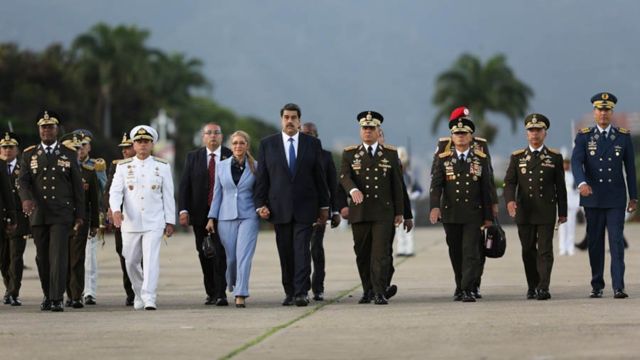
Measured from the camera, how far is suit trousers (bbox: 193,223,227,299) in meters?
18.0

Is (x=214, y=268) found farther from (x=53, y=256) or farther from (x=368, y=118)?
(x=368, y=118)

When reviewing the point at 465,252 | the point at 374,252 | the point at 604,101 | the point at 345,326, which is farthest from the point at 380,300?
the point at 604,101

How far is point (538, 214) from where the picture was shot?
18.1 meters

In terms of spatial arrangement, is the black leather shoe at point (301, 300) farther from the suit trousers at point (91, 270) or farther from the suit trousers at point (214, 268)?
the suit trousers at point (91, 270)

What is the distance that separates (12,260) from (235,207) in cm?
303

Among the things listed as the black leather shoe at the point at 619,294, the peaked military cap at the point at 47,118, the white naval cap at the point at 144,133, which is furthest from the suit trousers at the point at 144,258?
the black leather shoe at the point at 619,294

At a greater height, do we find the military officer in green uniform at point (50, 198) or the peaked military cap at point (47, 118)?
the peaked military cap at point (47, 118)

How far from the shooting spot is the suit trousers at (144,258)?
17344 millimetres

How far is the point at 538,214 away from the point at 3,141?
6193 millimetres

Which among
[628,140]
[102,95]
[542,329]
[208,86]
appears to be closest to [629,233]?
[628,140]

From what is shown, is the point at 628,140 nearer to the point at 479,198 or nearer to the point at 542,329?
the point at 479,198

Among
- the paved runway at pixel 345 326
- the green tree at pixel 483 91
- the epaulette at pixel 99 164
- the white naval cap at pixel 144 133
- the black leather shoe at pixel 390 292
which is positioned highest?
the green tree at pixel 483 91

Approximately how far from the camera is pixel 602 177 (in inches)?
708

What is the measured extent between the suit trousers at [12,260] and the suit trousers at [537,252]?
5649 millimetres
